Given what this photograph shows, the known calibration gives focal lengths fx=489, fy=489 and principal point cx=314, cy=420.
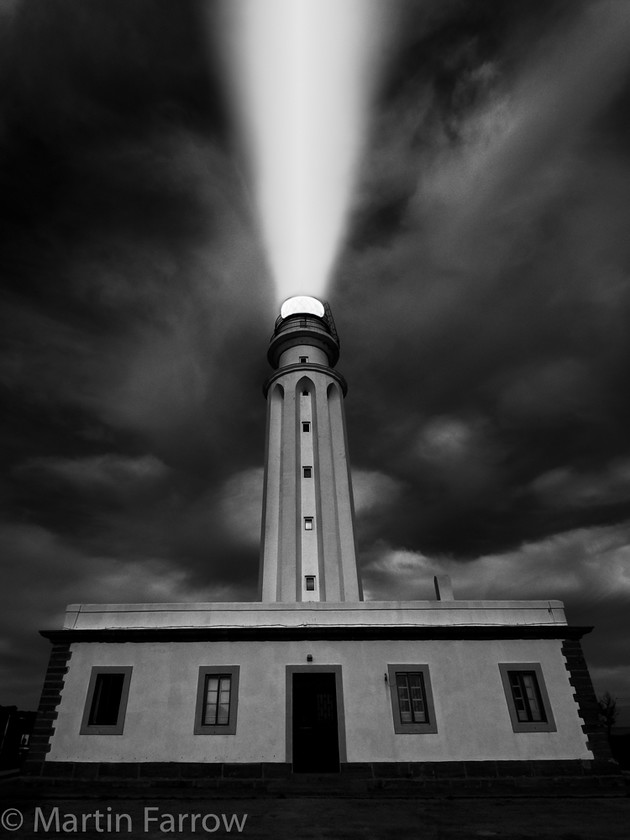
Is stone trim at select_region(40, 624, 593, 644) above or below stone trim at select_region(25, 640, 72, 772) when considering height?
above

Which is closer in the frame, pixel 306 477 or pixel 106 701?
pixel 106 701

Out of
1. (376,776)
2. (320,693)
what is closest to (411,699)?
(376,776)

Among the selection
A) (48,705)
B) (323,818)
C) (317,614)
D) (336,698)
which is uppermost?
(317,614)

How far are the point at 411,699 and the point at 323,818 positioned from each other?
5601mm

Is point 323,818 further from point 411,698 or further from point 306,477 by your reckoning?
point 306,477

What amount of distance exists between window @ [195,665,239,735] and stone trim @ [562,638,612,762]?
10.2 m

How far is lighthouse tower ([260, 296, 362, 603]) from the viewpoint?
2297 centimetres

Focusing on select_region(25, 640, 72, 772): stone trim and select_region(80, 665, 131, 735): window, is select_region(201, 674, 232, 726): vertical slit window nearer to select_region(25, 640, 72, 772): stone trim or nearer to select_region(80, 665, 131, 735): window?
select_region(80, 665, 131, 735): window

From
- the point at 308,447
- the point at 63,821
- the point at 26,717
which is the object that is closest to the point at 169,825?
the point at 63,821

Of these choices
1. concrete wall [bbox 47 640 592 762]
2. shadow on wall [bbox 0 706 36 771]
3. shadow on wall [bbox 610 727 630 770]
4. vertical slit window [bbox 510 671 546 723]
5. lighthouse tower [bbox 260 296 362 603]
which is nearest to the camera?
concrete wall [bbox 47 640 592 762]

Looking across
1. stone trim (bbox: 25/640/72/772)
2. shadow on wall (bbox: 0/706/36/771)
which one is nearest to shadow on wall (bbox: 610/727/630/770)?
stone trim (bbox: 25/640/72/772)

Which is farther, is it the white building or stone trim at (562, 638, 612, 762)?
stone trim at (562, 638, 612, 762)

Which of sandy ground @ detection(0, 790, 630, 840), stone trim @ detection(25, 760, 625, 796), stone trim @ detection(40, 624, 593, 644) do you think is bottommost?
A: sandy ground @ detection(0, 790, 630, 840)

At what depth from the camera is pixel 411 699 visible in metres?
14.5
